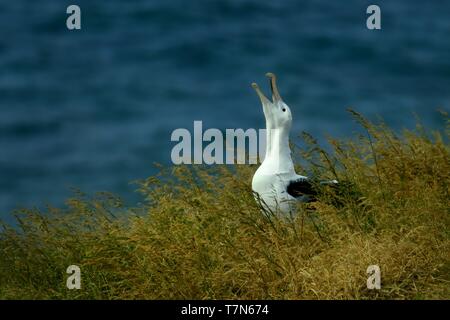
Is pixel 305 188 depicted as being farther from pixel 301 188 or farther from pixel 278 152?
pixel 278 152

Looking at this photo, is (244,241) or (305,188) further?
(305,188)

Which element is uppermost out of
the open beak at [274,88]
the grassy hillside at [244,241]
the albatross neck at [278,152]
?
the open beak at [274,88]

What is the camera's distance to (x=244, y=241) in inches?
286

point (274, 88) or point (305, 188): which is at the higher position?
point (274, 88)

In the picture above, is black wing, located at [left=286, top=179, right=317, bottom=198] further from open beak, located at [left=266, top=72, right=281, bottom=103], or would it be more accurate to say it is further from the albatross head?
open beak, located at [left=266, top=72, right=281, bottom=103]

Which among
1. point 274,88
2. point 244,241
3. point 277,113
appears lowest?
point 244,241

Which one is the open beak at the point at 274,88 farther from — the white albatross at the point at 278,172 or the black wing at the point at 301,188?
the black wing at the point at 301,188

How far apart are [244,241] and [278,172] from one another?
0.71 meters

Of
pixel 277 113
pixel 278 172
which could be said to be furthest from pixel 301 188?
pixel 277 113

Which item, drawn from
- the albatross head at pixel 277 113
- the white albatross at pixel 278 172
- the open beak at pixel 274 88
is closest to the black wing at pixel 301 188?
the white albatross at pixel 278 172

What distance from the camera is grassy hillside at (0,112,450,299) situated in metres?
7.02

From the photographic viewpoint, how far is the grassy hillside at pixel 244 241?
7.02m

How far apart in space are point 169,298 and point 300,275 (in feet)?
2.54

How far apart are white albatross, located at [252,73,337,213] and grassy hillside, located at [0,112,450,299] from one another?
11cm
